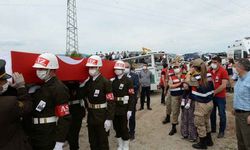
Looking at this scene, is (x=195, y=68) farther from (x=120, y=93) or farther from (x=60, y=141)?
(x=60, y=141)

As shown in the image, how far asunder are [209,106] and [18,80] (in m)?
4.16

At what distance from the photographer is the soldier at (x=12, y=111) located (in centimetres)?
287

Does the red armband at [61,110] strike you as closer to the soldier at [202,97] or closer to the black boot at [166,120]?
the soldier at [202,97]

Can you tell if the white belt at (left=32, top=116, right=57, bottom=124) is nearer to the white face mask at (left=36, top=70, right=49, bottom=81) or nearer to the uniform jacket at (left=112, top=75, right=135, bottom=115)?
the white face mask at (left=36, top=70, right=49, bottom=81)

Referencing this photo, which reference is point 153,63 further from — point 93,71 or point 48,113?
point 48,113

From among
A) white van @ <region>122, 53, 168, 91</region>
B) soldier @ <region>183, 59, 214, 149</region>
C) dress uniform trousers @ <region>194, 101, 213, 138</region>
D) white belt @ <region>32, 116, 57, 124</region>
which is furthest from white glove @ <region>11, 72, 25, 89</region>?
white van @ <region>122, 53, 168, 91</region>

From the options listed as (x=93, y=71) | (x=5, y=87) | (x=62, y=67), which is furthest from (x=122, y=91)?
(x=5, y=87)

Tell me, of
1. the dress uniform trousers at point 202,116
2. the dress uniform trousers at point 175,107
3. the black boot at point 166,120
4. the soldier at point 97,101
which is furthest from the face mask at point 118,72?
the black boot at point 166,120

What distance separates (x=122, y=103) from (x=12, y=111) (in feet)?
10.5

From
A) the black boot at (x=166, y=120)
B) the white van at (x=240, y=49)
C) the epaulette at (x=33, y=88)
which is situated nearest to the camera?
the epaulette at (x=33, y=88)

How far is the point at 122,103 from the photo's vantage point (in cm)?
586

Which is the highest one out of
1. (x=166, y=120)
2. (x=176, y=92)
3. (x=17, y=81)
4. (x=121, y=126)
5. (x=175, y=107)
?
(x=17, y=81)

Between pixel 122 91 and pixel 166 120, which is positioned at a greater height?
pixel 122 91

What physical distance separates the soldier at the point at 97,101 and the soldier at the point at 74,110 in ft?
0.72
